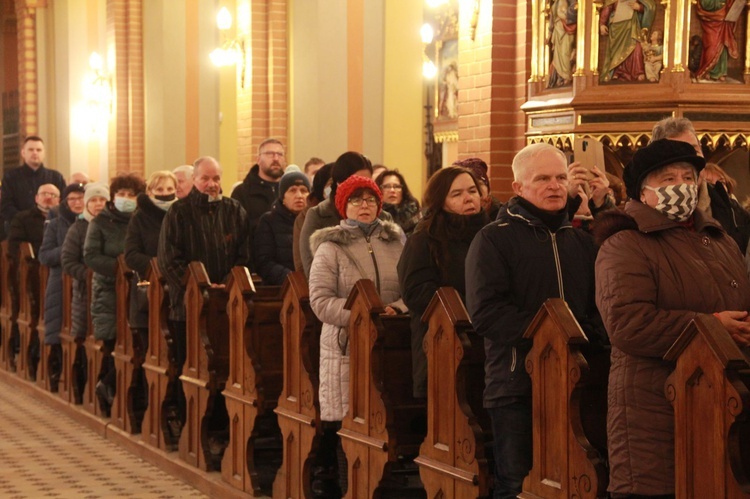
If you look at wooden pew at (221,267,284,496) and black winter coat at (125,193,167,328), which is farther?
black winter coat at (125,193,167,328)

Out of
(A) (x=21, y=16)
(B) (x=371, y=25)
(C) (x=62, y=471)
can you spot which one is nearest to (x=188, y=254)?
(C) (x=62, y=471)

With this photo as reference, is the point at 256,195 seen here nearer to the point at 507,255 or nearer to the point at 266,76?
the point at 507,255

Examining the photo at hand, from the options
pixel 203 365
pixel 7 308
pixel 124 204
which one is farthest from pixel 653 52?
pixel 7 308

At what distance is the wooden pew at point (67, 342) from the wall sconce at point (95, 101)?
331 inches

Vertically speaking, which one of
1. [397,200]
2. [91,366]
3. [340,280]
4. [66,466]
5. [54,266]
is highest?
[397,200]

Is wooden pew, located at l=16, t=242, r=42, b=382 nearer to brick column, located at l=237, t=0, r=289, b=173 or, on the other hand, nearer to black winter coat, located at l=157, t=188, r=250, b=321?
brick column, located at l=237, t=0, r=289, b=173

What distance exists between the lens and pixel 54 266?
10766 millimetres

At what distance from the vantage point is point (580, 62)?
741cm

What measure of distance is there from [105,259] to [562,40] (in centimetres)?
377

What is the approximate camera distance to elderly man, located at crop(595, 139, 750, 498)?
3.86 metres

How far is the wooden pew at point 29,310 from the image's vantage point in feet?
38.9

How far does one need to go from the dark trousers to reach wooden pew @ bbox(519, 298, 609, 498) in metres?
0.11

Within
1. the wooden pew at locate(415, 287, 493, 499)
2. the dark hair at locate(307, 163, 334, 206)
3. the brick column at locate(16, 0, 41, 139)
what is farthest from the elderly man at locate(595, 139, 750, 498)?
the brick column at locate(16, 0, 41, 139)

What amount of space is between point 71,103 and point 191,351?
1363cm
